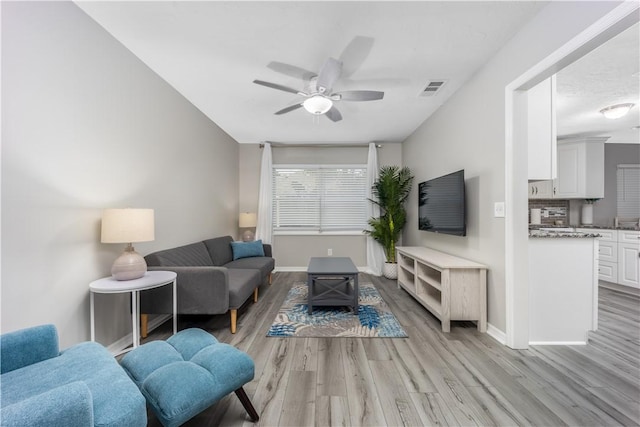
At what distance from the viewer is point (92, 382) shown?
3.54 ft

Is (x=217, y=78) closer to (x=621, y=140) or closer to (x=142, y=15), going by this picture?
(x=142, y=15)

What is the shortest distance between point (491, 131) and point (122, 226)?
324cm

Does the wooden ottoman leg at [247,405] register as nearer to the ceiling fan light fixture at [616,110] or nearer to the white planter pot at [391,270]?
the white planter pot at [391,270]

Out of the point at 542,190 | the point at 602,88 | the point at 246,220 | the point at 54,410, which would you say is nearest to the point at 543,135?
the point at 602,88

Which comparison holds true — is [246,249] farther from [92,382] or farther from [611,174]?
[611,174]

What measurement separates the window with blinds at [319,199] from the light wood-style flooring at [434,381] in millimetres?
2836

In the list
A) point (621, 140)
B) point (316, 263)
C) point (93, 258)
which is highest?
point (621, 140)

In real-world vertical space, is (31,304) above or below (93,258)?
below

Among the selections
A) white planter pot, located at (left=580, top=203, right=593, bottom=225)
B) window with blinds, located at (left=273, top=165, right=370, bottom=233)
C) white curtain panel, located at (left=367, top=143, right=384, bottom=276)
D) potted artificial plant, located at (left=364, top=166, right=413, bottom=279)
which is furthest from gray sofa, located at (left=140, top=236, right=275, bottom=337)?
white planter pot, located at (left=580, top=203, right=593, bottom=225)

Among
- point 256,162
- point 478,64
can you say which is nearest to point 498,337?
point 478,64

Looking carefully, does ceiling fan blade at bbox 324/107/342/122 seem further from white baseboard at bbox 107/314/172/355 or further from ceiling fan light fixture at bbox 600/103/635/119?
ceiling fan light fixture at bbox 600/103/635/119

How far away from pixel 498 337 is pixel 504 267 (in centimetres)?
64

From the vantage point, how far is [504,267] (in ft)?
7.30

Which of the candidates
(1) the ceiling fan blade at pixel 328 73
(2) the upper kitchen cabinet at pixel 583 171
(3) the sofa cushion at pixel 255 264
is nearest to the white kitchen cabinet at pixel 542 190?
(2) the upper kitchen cabinet at pixel 583 171
